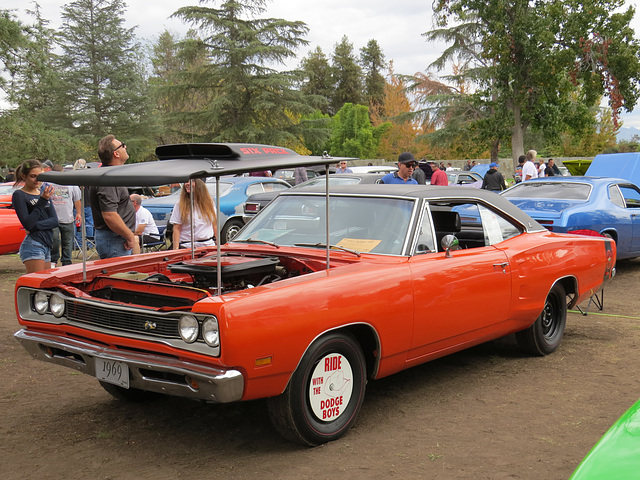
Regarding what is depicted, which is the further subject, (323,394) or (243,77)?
(243,77)

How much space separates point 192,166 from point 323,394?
1.54 metres

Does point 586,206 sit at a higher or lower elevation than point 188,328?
higher

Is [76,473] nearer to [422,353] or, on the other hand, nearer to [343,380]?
[343,380]

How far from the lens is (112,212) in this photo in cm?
557

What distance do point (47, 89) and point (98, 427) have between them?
42.0 m

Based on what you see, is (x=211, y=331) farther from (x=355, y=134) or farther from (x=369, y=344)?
(x=355, y=134)

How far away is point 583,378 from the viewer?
5387 mm

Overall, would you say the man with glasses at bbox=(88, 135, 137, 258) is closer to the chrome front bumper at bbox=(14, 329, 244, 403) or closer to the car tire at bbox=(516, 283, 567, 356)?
the chrome front bumper at bbox=(14, 329, 244, 403)

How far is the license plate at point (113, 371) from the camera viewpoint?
374 cm

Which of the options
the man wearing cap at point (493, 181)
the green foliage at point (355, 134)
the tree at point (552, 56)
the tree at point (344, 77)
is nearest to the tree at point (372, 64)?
the tree at point (344, 77)

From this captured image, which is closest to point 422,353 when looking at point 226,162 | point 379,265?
point 379,265

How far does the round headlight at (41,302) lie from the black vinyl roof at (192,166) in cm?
75

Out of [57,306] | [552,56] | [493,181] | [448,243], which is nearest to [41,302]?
[57,306]

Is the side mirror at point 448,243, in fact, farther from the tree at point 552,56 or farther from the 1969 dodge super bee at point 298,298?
the tree at point 552,56
